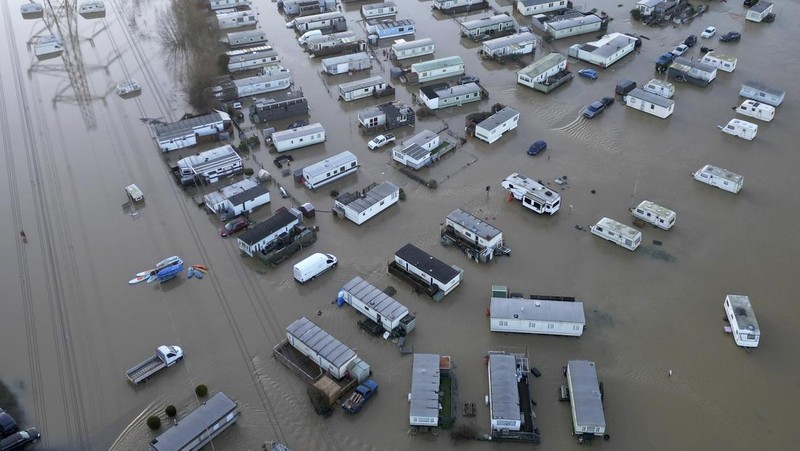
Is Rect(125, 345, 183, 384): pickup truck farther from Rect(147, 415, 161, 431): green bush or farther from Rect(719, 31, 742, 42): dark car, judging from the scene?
Rect(719, 31, 742, 42): dark car

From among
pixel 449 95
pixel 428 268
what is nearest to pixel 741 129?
pixel 449 95

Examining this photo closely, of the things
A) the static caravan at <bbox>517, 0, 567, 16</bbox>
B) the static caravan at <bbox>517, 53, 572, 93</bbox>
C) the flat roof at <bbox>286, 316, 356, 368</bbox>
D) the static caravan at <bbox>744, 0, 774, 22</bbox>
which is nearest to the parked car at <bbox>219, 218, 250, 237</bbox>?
the flat roof at <bbox>286, 316, 356, 368</bbox>

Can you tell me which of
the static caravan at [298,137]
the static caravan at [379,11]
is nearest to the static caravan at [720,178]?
the static caravan at [298,137]

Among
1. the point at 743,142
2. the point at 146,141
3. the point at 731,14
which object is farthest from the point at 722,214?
the point at 146,141

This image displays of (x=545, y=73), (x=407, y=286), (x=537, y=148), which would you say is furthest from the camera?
(x=545, y=73)

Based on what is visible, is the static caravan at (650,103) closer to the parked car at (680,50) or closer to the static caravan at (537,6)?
the parked car at (680,50)

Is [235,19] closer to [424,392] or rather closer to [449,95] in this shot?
[449,95]
